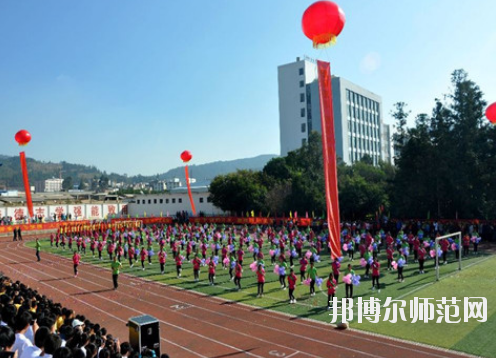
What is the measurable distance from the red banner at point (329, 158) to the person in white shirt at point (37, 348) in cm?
871

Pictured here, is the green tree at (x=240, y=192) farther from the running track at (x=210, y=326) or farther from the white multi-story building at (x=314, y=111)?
the running track at (x=210, y=326)

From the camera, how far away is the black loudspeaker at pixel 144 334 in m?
8.75

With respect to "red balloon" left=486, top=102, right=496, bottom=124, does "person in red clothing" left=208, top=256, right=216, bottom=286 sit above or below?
below

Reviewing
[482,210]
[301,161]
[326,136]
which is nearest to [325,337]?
[326,136]

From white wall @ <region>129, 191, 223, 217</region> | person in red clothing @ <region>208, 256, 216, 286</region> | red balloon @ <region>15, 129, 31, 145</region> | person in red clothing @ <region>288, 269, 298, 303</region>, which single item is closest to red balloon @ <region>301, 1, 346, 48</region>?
person in red clothing @ <region>288, 269, 298, 303</region>

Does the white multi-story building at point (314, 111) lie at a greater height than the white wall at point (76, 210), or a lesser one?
greater

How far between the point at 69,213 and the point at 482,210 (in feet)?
164

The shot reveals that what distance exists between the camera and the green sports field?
36.0 ft

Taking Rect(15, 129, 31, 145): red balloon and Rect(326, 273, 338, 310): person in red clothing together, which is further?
Rect(15, 129, 31, 145): red balloon

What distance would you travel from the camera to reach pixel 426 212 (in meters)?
35.5

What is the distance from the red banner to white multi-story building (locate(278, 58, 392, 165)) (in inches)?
2079

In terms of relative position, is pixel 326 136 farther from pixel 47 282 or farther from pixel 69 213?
pixel 69 213

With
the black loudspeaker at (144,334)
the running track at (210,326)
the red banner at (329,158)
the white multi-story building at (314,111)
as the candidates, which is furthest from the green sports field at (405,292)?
the white multi-story building at (314,111)

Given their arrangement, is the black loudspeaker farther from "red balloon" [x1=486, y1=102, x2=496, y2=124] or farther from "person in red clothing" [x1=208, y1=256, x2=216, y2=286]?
"red balloon" [x1=486, y1=102, x2=496, y2=124]
